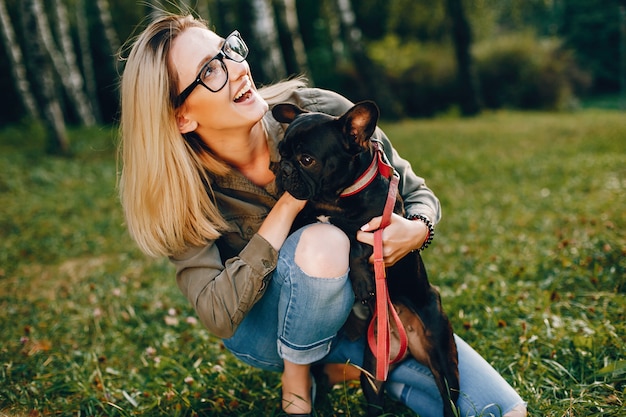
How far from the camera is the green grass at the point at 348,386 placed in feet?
8.61

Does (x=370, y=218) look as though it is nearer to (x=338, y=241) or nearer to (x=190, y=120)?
(x=338, y=241)

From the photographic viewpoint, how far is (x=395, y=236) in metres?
2.31

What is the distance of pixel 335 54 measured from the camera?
2027 centimetres

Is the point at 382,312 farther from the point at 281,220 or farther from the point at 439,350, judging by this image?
the point at 281,220

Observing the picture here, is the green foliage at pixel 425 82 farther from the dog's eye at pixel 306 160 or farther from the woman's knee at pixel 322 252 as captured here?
the woman's knee at pixel 322 252

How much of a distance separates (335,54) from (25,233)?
16.0 metres

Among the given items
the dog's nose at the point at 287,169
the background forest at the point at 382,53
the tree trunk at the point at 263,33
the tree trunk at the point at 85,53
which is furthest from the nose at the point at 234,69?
the tree trunk at the point at 85,53

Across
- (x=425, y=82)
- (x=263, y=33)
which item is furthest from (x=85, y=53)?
(x=425, y=82)

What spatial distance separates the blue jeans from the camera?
221 centimetres

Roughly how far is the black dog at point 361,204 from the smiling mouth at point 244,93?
24 centimetres

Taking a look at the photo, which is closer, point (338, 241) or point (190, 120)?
point (338, 241)

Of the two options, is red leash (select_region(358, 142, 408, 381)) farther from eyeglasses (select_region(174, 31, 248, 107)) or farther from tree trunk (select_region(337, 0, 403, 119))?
tree trunk (select_region(337, 0, 403, 119))

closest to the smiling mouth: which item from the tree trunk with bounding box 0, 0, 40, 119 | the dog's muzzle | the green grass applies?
the dog's muzzle

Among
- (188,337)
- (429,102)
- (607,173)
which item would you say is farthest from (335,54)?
(188,337)
